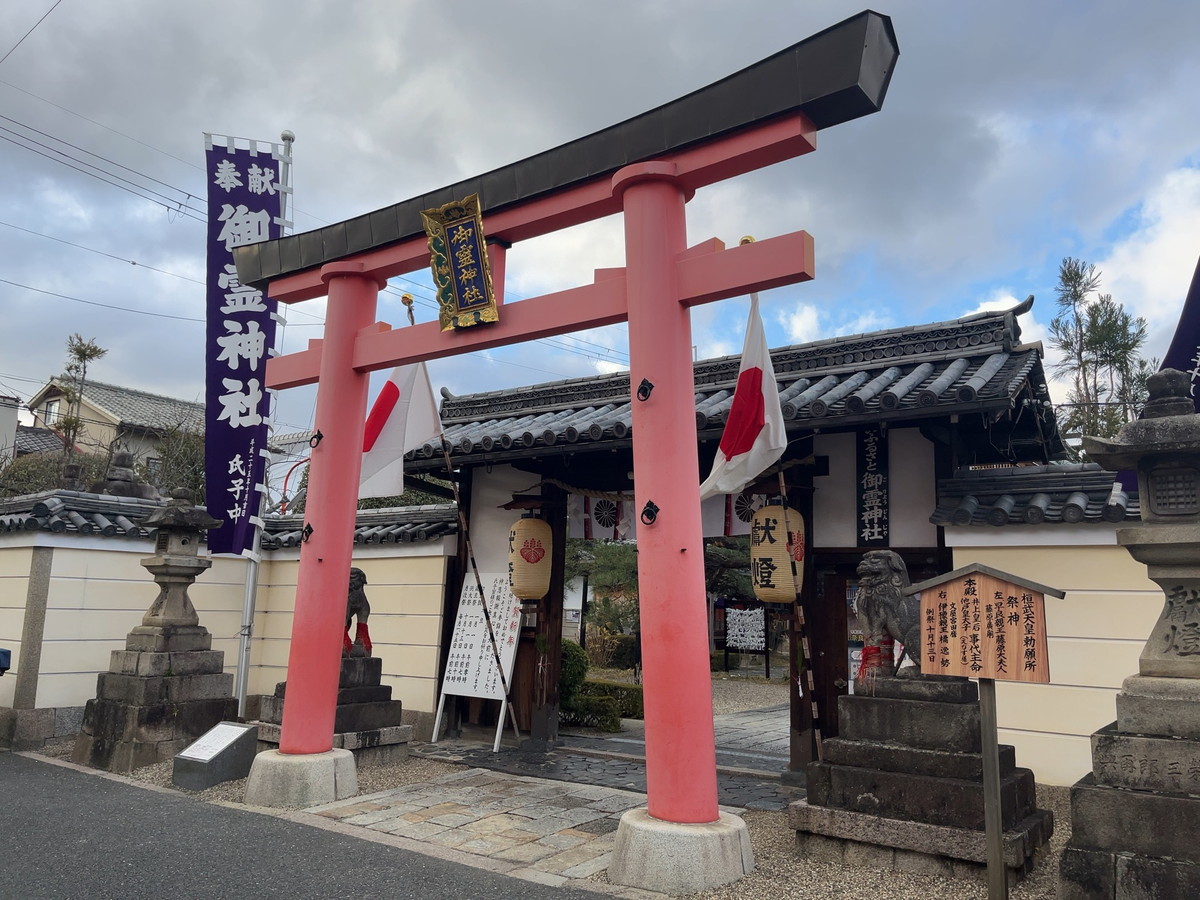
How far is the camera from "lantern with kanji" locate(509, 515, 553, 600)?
10.4 meters

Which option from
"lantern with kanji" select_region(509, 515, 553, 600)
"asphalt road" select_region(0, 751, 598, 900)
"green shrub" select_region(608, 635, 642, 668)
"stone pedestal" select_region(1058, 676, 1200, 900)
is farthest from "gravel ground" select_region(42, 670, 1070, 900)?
"green shrub" select_region(608, 635, 642, 668)

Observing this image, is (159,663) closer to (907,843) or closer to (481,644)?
(481,644)

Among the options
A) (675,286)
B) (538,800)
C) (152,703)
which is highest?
(675,286)

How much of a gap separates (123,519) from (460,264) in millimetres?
7312

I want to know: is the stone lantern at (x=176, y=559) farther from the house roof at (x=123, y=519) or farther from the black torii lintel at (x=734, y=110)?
the black torii lintel at (x=734, y=110)

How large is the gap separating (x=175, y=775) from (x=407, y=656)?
12.5ft

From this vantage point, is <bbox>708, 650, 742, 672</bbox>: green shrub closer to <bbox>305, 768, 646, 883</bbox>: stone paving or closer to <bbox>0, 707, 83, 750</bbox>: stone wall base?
<bbox>305, 768, 646, 883</bbox>: stone paving

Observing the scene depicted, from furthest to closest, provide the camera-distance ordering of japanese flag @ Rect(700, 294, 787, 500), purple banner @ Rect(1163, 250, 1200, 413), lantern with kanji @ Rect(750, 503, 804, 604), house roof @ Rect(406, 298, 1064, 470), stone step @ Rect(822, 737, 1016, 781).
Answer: lantern with kanji @ Rect(750, 503, 804, 604) → purple banner @ Rect(1163, 250, 1200, 413) → house roof @ Rect(406, 298, 1064, 470) → japanese flag @ Rect(700, 294, 787, 500) → stone step @ Rect(822, 737, 1016, 781)

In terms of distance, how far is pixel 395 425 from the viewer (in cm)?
900

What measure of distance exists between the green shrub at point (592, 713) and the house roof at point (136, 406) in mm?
21017

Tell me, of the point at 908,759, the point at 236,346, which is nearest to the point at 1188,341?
the point at 908,759

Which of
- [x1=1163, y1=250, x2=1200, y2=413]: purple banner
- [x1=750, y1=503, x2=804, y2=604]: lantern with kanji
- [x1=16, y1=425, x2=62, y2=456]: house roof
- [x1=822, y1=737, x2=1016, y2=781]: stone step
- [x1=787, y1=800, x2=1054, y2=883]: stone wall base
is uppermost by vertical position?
[x1=16, y1=425, x2=62, y2=456]: house roof

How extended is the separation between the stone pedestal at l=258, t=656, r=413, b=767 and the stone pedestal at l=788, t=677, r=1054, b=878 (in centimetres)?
520

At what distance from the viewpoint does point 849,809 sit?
5.57 meters
